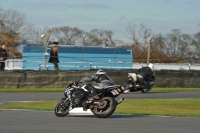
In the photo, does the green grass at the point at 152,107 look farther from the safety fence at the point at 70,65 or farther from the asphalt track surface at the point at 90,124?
the safety fence at the point at 70,65

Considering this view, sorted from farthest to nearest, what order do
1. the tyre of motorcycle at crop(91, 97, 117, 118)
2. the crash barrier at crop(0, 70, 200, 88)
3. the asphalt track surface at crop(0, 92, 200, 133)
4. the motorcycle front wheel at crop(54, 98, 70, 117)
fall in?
the crash barrier at crop(0, 70, 200, 88), the motorcycle front wheel at crop(54, 98, 70, 117), the tyre of motorcycle at crop(91, 97, 117, 118), the asphalt track surface at crop(0, 92, 200, 133)

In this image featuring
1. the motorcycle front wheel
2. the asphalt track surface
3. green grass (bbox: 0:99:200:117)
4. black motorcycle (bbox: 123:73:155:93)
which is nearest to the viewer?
the asphalt track surface

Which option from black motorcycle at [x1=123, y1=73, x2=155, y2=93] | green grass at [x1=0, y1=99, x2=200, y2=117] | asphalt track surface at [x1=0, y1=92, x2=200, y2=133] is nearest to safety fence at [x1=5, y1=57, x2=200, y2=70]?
black motorcycle at [x1=123, y1=73, x2=155, y2=93]

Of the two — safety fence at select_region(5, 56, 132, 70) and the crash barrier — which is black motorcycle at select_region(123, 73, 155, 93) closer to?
the crash barrier

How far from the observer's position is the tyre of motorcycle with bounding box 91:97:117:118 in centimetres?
1251

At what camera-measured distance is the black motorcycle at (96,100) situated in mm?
12586

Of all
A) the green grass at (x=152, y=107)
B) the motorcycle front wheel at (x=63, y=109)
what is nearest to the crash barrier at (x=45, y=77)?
the green grass at (x=152, y=107)

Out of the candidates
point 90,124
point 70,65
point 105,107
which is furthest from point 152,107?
point 70,65

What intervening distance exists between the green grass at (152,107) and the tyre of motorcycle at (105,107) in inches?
81.9

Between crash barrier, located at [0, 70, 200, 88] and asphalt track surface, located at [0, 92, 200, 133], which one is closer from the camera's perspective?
asphalt track surface, located at [0, 92, 200, 133]

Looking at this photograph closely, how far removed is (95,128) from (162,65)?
35.5m

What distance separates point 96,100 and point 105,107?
27 cm

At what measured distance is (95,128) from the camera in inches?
413

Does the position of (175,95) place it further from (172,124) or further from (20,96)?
(172,124)
